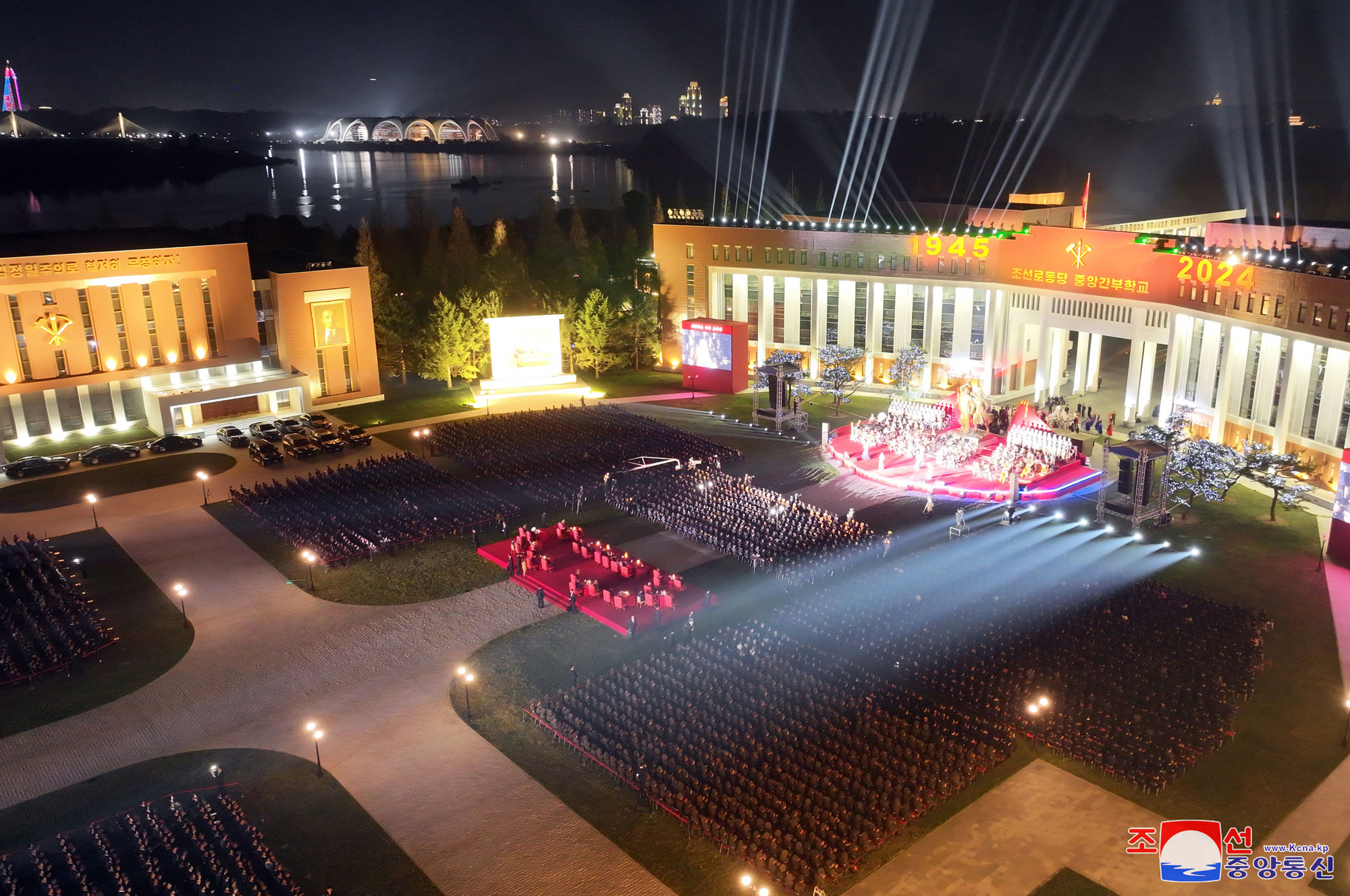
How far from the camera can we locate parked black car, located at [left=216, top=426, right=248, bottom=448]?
4825 centimetres

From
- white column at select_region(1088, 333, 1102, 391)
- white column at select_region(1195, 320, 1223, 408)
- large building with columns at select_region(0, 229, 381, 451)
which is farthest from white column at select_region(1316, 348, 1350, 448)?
large building with columns at select_region(0, 229, 381, 451)

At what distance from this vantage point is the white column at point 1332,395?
3653cm

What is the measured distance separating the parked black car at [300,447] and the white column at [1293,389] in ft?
147

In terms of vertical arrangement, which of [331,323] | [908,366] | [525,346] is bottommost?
[908,366]

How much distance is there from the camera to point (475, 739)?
23.0 m

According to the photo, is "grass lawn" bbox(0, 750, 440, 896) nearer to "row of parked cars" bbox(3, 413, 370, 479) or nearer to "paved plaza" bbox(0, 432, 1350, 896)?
"paved plaza" bbox(0, 432, 1350, 896)

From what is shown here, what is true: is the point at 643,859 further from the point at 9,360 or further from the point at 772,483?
the point at 9,360

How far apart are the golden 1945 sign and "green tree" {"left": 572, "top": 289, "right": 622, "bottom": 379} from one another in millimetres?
24623

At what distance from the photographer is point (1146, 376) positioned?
161ft

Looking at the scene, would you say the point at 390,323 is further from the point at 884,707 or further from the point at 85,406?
the point at 884,707

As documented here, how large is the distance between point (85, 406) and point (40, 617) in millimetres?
24970

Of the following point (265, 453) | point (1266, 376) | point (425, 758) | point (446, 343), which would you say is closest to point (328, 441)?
point (265, 453)

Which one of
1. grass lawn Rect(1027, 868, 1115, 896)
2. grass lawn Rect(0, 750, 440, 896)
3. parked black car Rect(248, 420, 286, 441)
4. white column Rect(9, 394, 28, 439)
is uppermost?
white column Rect(9, 394, 28, 439)

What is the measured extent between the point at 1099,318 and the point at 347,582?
134ft
